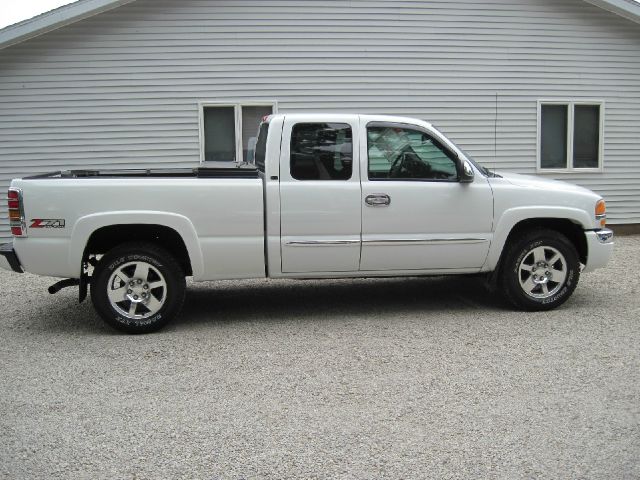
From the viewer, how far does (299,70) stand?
39.6ft

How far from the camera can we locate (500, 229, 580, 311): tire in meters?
6.97

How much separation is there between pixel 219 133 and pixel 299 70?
67.7 inches

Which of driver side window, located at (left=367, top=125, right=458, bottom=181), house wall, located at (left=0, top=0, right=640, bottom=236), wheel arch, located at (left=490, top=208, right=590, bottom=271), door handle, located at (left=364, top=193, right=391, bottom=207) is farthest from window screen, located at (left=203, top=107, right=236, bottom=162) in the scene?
wheel arch, located at (left=490, top=208, right=590, bottom=271)

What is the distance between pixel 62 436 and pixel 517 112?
10517 mm

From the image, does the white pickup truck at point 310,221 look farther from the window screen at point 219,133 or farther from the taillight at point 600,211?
the window screen at point 219,133

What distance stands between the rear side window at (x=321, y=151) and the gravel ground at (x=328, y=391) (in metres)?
1.41

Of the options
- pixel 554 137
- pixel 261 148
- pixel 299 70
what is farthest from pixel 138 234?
pixel 554 137

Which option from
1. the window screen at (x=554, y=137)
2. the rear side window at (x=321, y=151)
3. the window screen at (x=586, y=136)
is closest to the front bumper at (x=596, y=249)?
the rear side window at (x=321, y=151)

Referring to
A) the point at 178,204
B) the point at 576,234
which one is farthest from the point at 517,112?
the point at 178,204

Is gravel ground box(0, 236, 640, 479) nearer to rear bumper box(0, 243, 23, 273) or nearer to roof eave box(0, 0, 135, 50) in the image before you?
rear bumper box(0, 243, 23, 273)

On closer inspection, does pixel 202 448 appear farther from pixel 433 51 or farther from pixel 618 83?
pixel 618 83

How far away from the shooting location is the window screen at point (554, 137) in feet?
42.7

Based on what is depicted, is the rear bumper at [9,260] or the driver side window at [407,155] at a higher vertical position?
the driver side window at [407,155]

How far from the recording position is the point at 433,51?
488 inches
